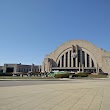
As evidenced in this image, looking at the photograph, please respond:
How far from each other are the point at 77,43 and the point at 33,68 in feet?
125

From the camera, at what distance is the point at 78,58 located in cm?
9000

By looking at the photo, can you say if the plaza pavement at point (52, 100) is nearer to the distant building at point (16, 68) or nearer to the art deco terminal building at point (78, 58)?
the art deco terminal building at point (78, 58)

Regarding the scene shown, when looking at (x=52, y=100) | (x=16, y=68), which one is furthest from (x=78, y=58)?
(x=52, y=100)

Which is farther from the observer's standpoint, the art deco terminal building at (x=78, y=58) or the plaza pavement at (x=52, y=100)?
the art deco terminal building at (x=78, y=58)

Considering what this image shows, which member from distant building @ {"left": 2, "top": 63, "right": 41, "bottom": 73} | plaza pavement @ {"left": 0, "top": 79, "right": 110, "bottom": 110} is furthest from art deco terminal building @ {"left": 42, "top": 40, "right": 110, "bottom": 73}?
plaza pavement @ {"left": 0, "top": 79, "right": 110, "bottom": 110}

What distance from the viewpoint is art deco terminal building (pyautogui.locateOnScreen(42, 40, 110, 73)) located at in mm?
85119

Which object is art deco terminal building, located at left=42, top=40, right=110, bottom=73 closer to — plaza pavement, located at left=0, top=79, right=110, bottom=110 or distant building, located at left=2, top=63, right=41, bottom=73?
distant building, located at left=2, top=63, right=41, bottom=73

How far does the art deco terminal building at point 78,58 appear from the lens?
8512cm

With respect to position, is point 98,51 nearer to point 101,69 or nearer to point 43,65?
point 101,69

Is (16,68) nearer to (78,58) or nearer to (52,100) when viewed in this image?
(78,58)

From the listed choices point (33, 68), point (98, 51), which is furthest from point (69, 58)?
point (33, 68)

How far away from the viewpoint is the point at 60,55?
95000 mm

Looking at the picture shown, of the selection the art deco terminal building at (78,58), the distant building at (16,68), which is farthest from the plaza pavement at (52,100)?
the distant building at (16,68)

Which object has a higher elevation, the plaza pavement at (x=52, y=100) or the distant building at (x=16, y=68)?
the distant building at (x=16, y=68)
